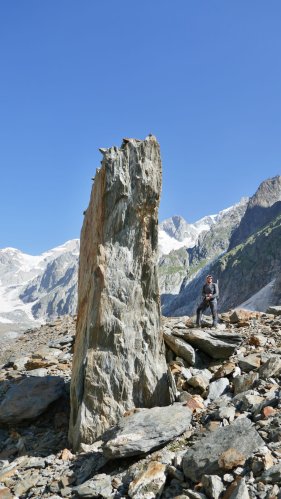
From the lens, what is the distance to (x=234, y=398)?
33.3 ft

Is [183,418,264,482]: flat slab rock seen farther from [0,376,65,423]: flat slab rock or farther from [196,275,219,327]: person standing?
[196,275,219,327]: person standing

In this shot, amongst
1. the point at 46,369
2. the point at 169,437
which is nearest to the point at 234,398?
the point at 169,437

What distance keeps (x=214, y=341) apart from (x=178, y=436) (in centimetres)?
464

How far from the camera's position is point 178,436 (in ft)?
30.7

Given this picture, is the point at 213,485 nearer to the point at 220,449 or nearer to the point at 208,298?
the point at 220,449

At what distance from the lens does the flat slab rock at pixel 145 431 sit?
8867 mm

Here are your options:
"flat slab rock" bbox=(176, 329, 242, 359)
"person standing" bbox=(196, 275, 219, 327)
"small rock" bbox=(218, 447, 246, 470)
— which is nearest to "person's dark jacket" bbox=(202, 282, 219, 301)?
"person standing" bbox=(196, 275, 219, 327)

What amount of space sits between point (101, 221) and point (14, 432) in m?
6.63

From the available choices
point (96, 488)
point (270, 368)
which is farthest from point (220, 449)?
point (270, 368)

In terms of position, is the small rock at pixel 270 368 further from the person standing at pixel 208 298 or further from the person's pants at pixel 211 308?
the person standing at pixel 208 298

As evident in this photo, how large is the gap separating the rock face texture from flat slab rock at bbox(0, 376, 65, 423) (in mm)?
1811

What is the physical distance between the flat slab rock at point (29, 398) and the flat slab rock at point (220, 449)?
5.96 m

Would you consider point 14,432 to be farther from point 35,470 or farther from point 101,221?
point 101,221

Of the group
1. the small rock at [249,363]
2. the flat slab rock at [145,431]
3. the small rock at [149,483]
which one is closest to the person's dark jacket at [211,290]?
the small rock at [249,363]
